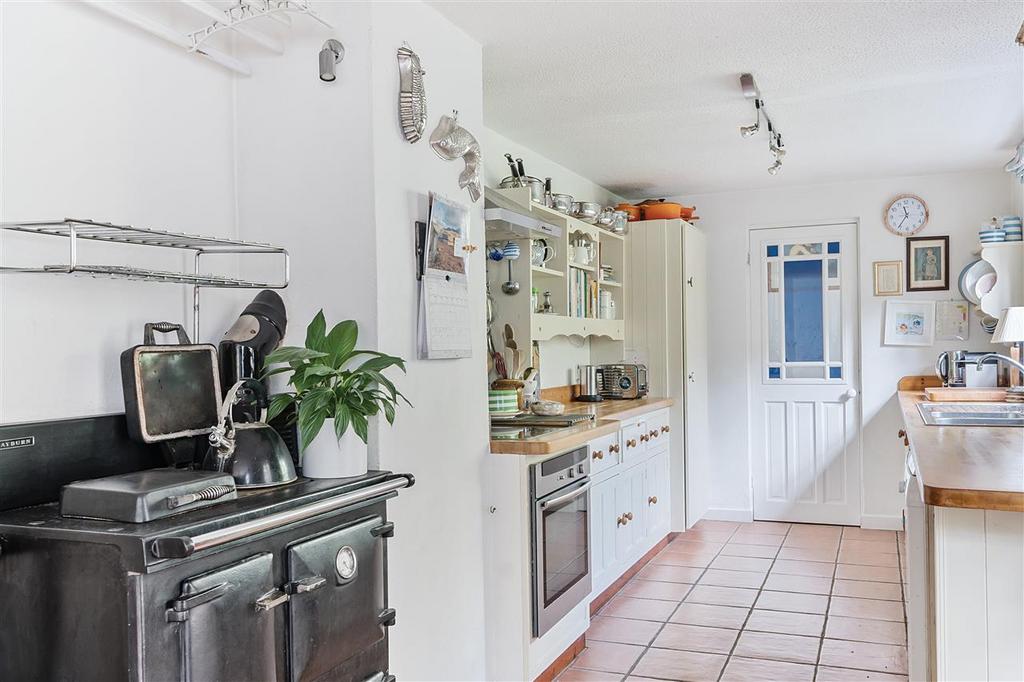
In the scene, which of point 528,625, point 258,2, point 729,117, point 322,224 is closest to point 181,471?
point 322,224

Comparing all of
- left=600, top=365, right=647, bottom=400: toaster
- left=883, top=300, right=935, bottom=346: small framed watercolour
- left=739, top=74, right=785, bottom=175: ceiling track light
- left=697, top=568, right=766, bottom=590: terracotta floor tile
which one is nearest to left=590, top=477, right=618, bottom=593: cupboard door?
left=697, top=568, right=766, bottom=590: terracotta floor tile

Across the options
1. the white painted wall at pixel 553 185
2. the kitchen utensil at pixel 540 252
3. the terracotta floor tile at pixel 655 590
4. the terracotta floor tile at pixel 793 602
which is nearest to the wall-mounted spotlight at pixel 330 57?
the white painted wall at pixel 553 185

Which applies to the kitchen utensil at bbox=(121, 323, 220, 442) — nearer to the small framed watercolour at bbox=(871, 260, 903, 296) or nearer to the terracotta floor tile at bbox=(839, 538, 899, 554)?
the terracotta floor tile at bbox=(839, 538, 899, 554)

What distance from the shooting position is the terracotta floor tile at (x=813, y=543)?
530 cm

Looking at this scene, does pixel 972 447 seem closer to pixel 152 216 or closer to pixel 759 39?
pixel 759 39

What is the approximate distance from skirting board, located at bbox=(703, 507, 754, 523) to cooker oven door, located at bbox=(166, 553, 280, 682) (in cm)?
486

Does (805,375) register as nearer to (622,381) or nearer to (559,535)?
(622,381)

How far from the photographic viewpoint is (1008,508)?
188 centimetres

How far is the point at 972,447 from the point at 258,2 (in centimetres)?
247

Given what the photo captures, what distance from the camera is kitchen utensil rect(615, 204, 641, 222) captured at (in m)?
5.58

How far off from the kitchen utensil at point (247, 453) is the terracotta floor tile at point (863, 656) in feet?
8.16

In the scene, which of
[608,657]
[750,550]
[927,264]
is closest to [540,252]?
[608,657]

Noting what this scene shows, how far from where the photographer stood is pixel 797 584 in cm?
451

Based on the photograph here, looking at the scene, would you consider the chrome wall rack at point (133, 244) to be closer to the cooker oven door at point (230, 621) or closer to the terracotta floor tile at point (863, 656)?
the cooker oven door at point (230, 621)
